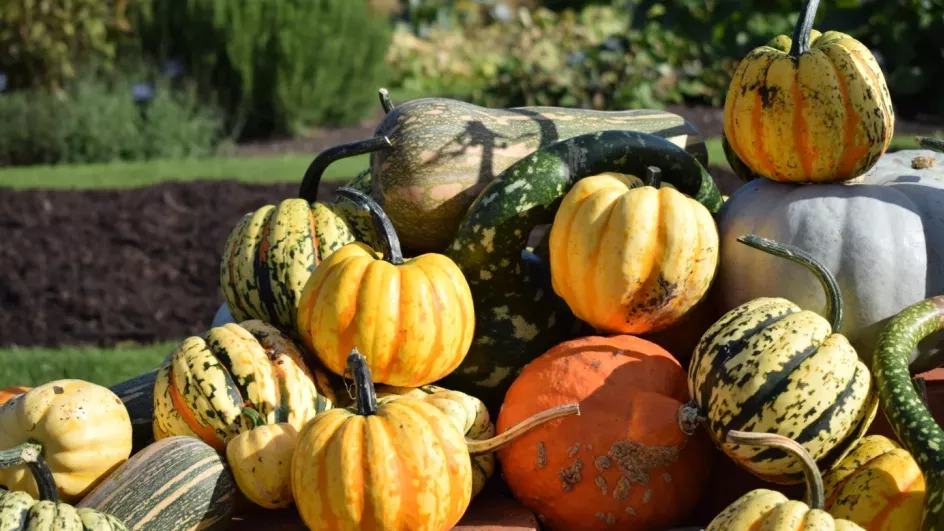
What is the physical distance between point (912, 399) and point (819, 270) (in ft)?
1.23

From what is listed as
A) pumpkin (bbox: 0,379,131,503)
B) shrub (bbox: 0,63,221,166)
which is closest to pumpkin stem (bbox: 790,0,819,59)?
pumpkin (bbox: 0,379,131,503)

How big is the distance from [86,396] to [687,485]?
1451 millimetres

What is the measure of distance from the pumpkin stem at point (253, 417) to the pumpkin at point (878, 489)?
1.30 m

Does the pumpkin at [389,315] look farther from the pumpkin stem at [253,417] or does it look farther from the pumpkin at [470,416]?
the pumpkin stem at [253,417]

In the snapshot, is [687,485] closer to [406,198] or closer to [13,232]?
[406,198]

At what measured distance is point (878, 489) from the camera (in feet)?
7.00

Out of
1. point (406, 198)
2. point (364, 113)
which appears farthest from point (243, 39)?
point (406, 198)

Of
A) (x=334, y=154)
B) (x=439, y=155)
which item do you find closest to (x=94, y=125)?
(x=334, y=154)

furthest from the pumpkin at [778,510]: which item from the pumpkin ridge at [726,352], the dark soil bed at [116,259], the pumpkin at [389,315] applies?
the dark soil bed at [116,259]

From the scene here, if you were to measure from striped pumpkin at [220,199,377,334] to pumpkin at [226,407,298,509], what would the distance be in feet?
1.82

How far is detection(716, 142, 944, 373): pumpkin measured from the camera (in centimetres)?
253

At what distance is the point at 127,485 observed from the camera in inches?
90.7

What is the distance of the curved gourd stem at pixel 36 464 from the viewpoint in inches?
82.7

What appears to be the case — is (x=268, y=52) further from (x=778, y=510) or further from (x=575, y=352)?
(x=778, y=510)
